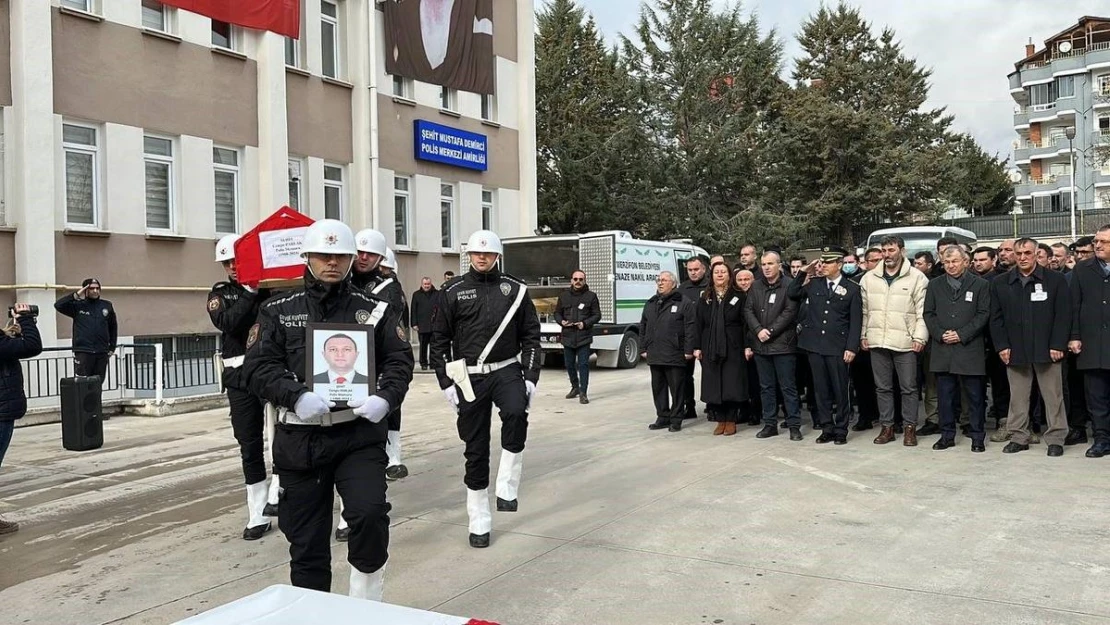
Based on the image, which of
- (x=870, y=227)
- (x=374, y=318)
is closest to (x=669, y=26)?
(x=870, y=227)

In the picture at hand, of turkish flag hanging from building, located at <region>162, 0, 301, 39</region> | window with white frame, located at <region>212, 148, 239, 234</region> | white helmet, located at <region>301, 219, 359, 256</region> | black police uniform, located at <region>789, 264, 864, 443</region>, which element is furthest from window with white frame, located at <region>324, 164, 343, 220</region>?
white helmet, located at <region>301, 219, 359, 256</region>

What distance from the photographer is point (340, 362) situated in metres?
4.10

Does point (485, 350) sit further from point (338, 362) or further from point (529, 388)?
point (338, 362)

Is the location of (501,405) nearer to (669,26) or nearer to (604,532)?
(604,532)

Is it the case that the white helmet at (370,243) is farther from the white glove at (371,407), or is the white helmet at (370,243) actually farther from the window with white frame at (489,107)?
the window with white frame at (489,107)

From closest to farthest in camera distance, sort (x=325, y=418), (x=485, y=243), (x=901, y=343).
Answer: (x=325, y=418), (x=485, y=243), (x=901, y=343)

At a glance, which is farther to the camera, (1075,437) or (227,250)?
(1075,437)

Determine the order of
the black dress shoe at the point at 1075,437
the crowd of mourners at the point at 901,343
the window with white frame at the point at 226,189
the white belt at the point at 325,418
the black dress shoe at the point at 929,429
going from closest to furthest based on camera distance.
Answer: the white belt at the point at 325,418
the crowd of mourners at the point at 901,343
the black dress shoe at the point at 1075,437
the black dress shoe at the point at 929,429
the window with white frame at the point at 226,189

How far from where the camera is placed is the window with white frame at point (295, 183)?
1980cm

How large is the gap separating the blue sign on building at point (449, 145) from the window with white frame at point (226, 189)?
17.5 ft

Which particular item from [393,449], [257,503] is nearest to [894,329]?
[393,449]

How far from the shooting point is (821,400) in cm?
966

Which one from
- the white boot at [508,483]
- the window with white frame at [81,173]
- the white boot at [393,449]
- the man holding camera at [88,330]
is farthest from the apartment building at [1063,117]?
the white boot at [508,483]

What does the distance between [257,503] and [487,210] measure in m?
19.9
